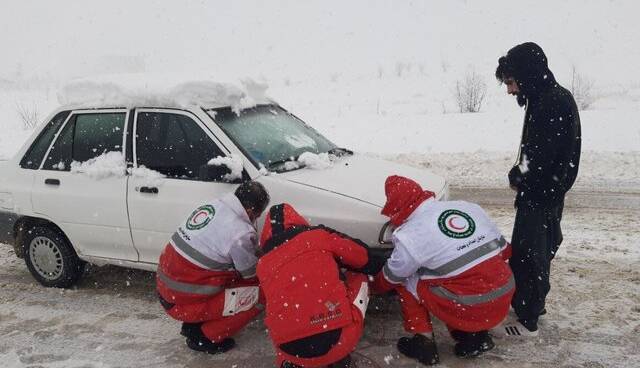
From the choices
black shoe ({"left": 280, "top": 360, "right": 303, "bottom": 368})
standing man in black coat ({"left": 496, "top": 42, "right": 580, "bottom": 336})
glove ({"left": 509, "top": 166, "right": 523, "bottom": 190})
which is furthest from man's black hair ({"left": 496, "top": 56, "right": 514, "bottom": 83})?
black shoe ({"left": 280, "top": 360, "right": 303, "bottom": 368})

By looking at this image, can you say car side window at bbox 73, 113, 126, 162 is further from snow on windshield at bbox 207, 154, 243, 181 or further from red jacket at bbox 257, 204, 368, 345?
red jacket at bbox 257, 204, 368, 345

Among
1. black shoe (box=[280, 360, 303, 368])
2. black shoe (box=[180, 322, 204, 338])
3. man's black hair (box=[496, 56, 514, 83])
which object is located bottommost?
black shoe (box=[180, 322, 204, 338])

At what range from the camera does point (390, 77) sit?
86.5 feet

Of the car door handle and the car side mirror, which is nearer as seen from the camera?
the car side mirror

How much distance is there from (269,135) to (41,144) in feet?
6.84

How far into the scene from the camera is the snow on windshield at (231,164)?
4035 mm

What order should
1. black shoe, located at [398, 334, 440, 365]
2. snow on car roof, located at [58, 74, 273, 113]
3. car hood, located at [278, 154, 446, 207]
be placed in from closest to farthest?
black shoe, located at [398, 334, 440, 365] < car hood, located at [278, 154, 446, 207] < snow on car roof, located at [58, 74, 273, 113]

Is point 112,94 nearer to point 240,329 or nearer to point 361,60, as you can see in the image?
point 240,329

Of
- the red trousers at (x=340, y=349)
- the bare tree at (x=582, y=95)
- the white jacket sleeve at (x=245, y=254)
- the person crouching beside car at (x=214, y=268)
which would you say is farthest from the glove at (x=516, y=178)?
the bare tree at (x=582, y=95)

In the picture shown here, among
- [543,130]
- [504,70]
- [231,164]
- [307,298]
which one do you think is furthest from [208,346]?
[504,70]

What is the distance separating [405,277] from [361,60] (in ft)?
114

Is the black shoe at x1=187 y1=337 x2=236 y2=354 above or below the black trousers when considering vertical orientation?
below

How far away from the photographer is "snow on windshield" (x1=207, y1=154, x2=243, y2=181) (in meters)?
4.04

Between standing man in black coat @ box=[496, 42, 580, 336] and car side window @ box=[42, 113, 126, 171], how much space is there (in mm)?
3074
